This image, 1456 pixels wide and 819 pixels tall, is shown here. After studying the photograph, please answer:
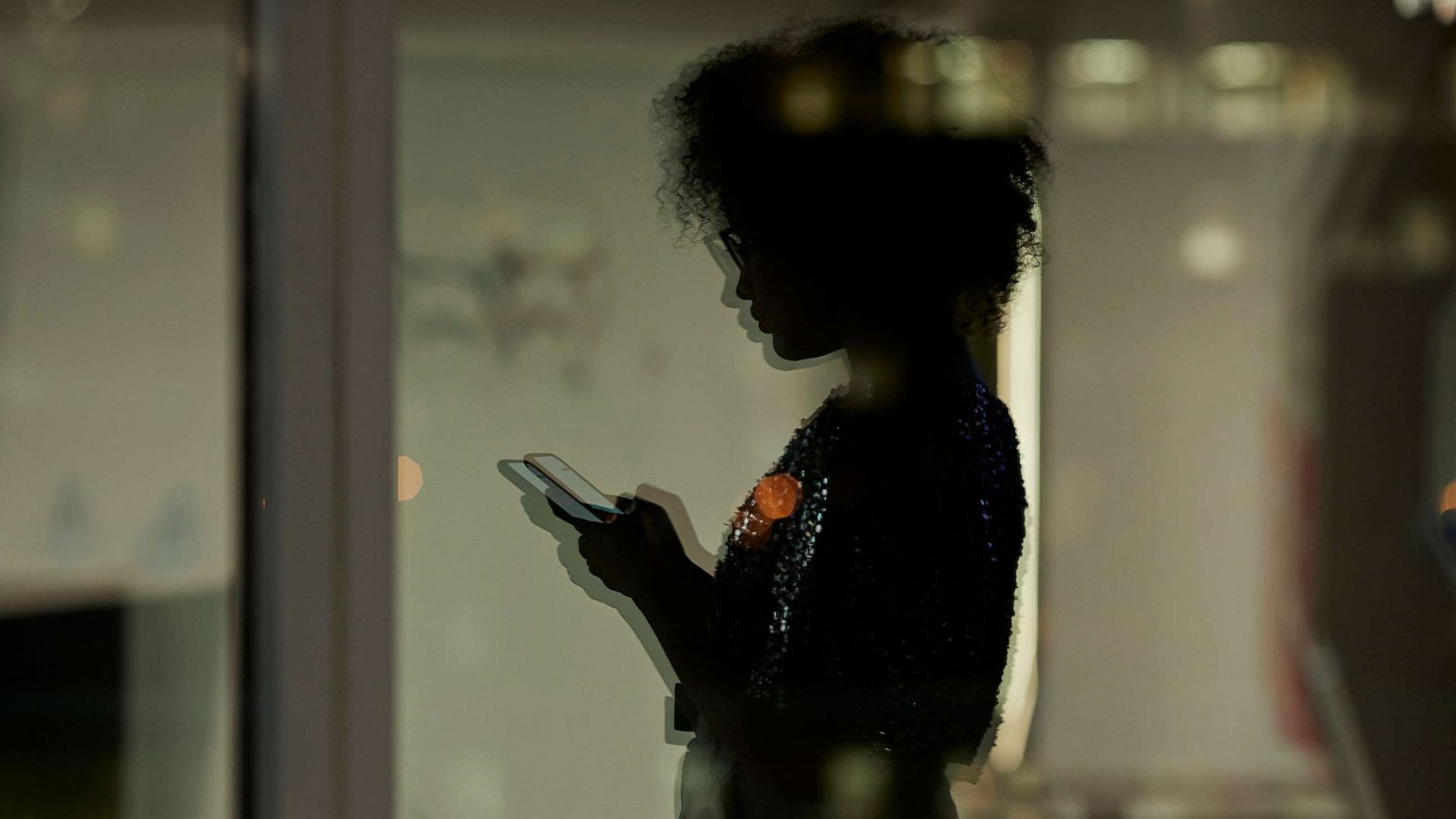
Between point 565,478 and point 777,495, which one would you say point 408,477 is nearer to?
point 565,478

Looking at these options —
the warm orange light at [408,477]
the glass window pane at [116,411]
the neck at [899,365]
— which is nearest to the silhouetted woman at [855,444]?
the neck at [899,365]

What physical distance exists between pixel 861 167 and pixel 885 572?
0.33 m

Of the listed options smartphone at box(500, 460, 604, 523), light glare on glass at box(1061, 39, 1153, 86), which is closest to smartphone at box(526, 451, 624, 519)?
smartphone at box(500, 460, 604, 523)

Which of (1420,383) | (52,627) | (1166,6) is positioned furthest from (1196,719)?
(52,627)

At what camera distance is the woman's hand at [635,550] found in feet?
2.87

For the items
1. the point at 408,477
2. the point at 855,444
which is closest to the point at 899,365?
the point at 855,444

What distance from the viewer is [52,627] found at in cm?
95

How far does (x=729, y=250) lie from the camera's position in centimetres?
87

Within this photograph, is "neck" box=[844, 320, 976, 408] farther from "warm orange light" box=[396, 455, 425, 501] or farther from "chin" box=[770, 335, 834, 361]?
"warm orange light" box=[396, 455, 425, 501]

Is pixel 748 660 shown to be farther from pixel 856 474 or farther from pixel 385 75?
pixel 385 75

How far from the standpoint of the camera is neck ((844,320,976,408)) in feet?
2.76

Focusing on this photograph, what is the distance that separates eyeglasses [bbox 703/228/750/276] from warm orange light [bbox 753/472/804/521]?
0.18m

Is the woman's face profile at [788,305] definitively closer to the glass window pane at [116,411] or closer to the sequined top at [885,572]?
the sequined top at [885,572]

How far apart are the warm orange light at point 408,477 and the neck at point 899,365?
0.37 meters
